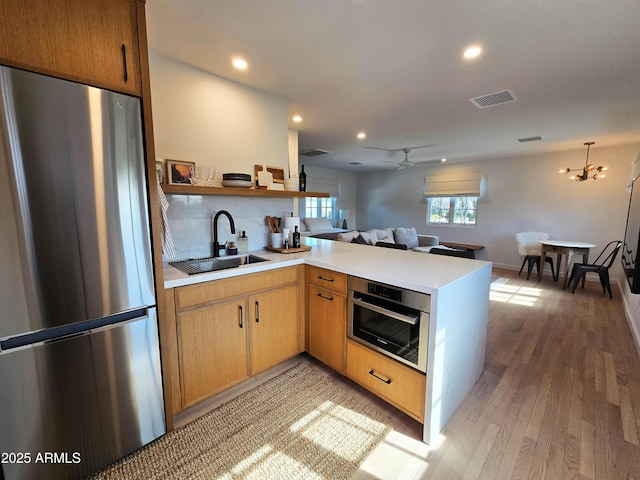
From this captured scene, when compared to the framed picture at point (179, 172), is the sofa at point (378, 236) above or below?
below

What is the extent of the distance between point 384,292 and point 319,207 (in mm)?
6217

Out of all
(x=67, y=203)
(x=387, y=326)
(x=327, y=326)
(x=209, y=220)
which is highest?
(x=67, y=203)

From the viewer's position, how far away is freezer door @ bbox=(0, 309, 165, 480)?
1.09 metres

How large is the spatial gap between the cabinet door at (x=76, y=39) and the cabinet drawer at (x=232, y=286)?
1.07 m

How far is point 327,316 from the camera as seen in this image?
2.02 meters

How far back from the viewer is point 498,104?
9.08 feet

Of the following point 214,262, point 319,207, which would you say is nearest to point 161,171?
point 214,262

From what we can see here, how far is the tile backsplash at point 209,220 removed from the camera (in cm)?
207

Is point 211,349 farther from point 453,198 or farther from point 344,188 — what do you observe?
point 344,188

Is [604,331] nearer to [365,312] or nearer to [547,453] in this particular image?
[547,453]

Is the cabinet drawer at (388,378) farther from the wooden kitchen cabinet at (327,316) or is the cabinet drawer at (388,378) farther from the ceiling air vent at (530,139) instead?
the ceiling air vent at (530,139)

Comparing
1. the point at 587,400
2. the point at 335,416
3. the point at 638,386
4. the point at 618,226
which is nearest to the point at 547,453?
the point at 587,400

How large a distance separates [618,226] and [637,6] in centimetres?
502

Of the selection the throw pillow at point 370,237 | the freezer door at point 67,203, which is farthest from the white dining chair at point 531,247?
the freezer door at point 67,203
